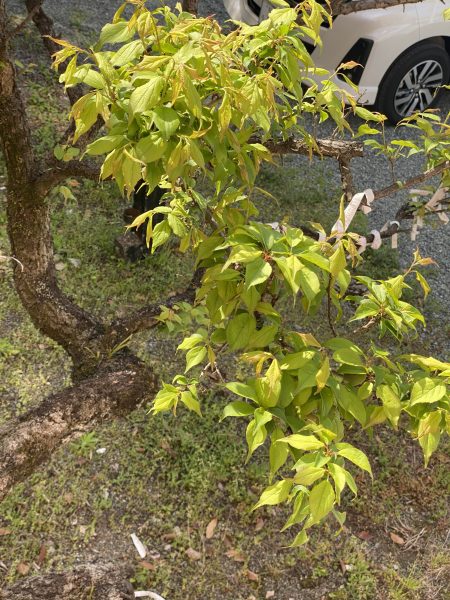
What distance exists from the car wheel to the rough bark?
5.28 m

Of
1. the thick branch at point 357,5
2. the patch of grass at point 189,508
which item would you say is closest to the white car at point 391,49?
the thick branch at point 357,5

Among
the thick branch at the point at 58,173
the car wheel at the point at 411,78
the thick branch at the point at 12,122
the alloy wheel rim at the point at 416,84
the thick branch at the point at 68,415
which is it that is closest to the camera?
the thick branch at the point at 68,415

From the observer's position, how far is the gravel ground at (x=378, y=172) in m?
5.62

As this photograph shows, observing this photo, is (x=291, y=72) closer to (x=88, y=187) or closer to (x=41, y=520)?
(x=41, y=520)

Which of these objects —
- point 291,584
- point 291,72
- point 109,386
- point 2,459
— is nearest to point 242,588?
point 291,584

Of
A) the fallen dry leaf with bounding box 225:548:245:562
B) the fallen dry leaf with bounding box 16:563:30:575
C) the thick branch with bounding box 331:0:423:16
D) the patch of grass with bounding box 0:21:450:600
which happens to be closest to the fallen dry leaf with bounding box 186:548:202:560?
the patch of grass with bounding box 0:21:450:600

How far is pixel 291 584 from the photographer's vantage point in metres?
3.38

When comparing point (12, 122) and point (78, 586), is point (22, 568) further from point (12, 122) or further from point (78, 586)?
point (12, 122)

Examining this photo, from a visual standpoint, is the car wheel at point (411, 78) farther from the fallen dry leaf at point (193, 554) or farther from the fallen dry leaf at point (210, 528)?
the fallen dry leaf at point (193, 554)

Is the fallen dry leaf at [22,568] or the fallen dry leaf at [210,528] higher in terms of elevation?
the fallen dry leaf at [22,568]

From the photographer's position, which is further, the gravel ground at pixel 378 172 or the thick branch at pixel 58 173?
the gravel ground at pixel 378 172

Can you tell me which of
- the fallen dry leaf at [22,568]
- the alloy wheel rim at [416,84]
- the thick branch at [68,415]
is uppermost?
the alloy wheel rim at [416,84]

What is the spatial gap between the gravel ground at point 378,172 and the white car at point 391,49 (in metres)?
0.44

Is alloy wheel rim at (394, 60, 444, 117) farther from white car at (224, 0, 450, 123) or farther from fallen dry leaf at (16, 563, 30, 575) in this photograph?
fallen dry leaf at (16, 563, 30, 575)
